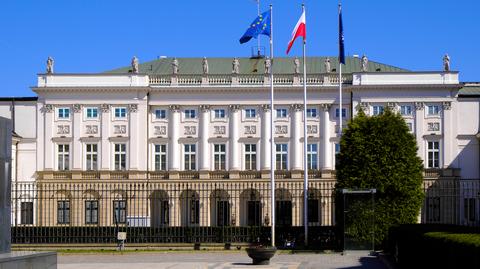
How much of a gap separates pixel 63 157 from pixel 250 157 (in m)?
15.6

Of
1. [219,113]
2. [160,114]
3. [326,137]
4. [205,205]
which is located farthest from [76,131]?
[326,137]

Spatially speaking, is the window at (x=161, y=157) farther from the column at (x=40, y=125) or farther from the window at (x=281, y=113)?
the window at (x=281, y=113)

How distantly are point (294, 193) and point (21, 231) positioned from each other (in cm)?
3145

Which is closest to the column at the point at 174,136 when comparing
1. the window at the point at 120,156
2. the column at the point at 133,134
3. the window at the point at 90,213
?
the column at the point at 133,134

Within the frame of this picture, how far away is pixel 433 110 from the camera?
86.1 m

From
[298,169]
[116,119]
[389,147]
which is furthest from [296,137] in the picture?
[389,147]

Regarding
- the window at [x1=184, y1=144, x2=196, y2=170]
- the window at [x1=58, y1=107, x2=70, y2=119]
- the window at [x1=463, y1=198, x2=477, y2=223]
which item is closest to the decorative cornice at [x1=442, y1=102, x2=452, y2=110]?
the window at [x1=463, y1=198, x2=477, y2=223]

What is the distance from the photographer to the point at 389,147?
51781mm

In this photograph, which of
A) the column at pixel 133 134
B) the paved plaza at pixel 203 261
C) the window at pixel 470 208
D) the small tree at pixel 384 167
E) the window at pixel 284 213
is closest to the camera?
the paved plaza at pixel 203 261

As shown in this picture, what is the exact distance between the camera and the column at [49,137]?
86188 millimetres

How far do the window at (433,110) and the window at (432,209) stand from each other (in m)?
8.62

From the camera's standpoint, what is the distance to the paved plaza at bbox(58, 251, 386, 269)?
129 feet

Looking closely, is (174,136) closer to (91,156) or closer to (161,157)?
(161,157)

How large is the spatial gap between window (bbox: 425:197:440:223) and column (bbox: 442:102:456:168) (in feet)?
19.5
